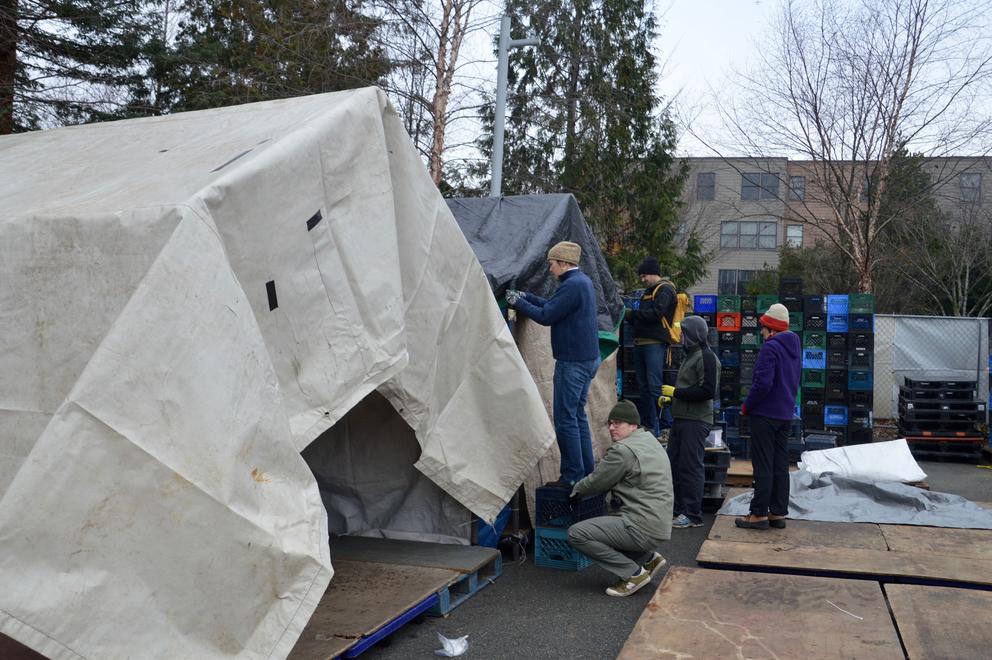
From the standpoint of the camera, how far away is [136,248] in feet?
12.3

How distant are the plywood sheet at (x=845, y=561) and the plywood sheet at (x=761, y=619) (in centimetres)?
32

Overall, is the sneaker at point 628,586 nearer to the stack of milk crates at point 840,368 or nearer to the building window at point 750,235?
the stack of milk crates at point 840,368

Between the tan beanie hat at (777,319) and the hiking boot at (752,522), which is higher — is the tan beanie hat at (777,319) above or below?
above

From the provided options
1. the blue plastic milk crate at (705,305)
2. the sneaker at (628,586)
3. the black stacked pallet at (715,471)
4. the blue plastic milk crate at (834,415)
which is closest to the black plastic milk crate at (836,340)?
the blue plastic milk crate at (834,415)

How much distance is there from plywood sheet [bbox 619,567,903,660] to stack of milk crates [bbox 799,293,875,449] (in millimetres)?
8916

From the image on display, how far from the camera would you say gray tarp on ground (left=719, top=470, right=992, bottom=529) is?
802 centimetres

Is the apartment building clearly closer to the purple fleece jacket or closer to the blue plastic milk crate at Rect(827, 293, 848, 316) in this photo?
the blue plastic milk crate at Rect(827, 293, 848, 316)

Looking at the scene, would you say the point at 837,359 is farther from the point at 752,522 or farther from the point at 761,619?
the point at 761,619

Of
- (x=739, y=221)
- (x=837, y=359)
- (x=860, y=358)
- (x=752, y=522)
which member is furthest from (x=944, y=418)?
(x=739, y=221)

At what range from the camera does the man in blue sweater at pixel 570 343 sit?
23.4 feet

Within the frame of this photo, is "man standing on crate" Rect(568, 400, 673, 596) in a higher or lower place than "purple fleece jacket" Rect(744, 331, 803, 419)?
lower

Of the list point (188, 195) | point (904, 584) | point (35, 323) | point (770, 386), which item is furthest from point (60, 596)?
point (770, 386)

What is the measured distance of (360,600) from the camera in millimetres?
5352

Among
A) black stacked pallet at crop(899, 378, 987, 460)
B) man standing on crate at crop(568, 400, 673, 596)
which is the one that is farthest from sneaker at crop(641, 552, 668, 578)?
black stacked pallet at crop(899, 378, 987, 460)
